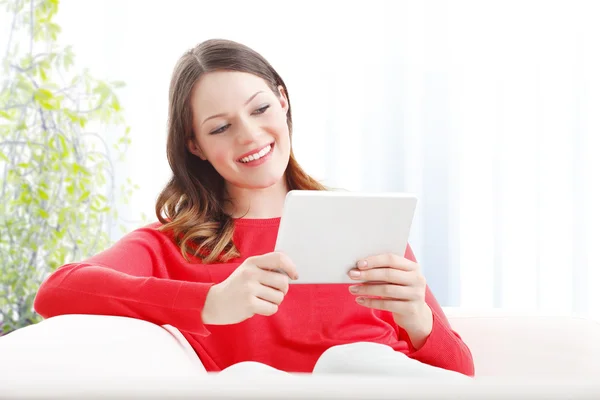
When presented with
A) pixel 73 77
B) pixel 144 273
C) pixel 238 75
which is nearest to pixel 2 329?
pixel 73 77

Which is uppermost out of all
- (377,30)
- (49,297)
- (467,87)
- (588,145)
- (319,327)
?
(377,30)

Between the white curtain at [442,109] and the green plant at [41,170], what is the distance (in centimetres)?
32

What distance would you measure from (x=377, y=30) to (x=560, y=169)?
1.02 meters

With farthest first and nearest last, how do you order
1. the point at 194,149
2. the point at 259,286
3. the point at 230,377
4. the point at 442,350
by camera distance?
the point at 194,149, the point at 442,350, the point at 259,286, the point at 230,377

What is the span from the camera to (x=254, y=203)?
166 centimetres

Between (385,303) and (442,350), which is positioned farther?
(442,350)

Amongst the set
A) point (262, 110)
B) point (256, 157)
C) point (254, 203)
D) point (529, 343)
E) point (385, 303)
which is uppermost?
point (262, 110)

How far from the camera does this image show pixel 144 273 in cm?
144

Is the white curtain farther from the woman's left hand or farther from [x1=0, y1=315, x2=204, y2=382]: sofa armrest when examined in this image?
[x1=0, y1=315, x2=204, y2=382]: sofa armrest

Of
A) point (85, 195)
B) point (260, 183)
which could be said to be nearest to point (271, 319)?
point (260, 183)

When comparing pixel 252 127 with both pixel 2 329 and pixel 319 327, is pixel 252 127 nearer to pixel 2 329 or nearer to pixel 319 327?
pixel 319 327

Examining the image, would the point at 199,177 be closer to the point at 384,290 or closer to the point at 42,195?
the point at 384,290

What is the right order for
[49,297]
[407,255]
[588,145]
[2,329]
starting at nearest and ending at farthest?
1. [49,297]
2. [407,255]
3. [2,329]
4. [588,145]

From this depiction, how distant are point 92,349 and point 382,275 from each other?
47 centimetres
